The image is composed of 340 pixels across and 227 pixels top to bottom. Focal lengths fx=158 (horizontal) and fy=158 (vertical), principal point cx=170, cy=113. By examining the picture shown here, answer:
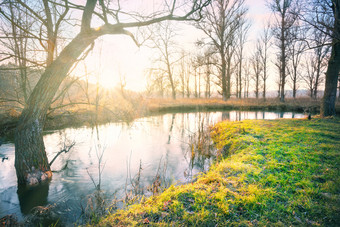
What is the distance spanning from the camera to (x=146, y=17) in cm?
376

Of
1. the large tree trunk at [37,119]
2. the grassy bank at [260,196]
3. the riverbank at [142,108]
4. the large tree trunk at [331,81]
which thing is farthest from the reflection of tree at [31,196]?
the large tree trunk at [331,81]

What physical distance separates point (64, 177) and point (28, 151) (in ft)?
4.03

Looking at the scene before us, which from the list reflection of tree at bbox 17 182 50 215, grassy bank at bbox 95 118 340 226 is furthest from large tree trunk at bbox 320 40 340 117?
reflection of tree at bbox 17 182 50 215

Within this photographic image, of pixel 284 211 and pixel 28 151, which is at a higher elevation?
pixel 28 151

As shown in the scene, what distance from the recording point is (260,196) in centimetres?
226

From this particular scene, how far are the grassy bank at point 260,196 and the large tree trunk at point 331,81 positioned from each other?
492 centimetres

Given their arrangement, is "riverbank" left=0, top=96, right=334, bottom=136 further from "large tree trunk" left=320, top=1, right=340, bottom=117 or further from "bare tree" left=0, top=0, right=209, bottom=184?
"bare tree" left=0, top=0, right=209, bottom=184

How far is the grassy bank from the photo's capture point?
190 cm

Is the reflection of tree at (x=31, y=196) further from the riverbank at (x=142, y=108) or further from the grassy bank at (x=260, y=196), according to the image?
the riverbank at (x=142, y=108)

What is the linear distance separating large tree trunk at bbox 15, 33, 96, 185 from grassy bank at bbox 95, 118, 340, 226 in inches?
93.1

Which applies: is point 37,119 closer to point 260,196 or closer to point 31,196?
point 31,196

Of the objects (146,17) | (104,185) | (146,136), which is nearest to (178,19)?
(146,17)

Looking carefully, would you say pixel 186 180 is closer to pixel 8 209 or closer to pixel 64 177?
pixel 64 177

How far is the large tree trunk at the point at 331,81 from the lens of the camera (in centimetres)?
670
